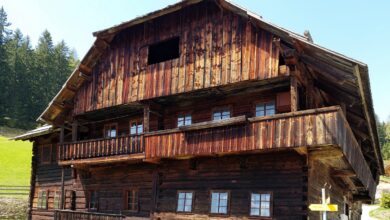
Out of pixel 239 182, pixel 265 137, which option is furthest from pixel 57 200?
pixel 265 137

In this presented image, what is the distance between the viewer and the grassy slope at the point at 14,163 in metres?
46.1

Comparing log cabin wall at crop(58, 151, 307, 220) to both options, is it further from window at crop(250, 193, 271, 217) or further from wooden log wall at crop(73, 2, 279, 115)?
wooden log wall at crop(73, 2, 279, 115)

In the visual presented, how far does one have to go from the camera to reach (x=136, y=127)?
21.6 meters

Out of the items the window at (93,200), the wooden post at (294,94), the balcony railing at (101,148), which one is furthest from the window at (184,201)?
the wooden post at (294,94)

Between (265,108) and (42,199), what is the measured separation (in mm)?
15392

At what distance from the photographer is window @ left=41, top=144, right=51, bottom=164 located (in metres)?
26.4

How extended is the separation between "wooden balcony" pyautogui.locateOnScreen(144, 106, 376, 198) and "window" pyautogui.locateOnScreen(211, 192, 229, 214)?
1869 mm

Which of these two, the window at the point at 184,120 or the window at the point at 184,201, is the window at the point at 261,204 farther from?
the window at the point at 184,120

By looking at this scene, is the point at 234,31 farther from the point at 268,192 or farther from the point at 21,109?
the point at 21,109

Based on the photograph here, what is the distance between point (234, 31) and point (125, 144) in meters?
6.73

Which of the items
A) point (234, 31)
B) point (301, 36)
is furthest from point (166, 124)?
point (301, 36)

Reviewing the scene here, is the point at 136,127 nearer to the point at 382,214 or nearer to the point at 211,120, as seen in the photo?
the point at 211,120

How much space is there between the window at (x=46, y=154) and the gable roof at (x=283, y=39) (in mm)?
3565

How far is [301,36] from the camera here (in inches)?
602
